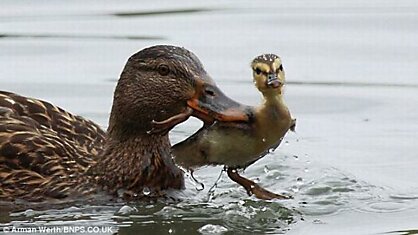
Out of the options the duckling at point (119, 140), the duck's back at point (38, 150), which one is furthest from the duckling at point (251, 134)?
the duck's back at point (38, 150)

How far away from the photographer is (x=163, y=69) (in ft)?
36.7

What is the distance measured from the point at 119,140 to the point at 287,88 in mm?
3994

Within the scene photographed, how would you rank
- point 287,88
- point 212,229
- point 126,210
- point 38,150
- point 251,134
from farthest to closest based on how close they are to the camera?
point 287,88, point 38,150, point 126,210, point 212,229, point 251,134

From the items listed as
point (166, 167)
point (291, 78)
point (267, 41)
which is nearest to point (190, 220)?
point (166, 167)

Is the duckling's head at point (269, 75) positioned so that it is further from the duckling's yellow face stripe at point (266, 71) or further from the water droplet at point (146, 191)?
the water droplet at point (146, 191)

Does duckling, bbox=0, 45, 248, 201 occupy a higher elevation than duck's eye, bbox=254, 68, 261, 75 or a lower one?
lower

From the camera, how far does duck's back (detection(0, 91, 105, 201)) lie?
36.7 feet

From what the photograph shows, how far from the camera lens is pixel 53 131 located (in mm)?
11602

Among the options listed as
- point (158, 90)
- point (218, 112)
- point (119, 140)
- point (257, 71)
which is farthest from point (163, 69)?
point (257, 71)

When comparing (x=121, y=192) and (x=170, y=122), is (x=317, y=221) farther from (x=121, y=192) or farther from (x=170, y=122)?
(x=121, y=192)

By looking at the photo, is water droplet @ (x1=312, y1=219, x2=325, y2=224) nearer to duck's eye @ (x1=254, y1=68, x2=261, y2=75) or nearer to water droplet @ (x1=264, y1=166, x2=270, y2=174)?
duck's eye @ (x1=254, y1=68, x2=261, y2=75)

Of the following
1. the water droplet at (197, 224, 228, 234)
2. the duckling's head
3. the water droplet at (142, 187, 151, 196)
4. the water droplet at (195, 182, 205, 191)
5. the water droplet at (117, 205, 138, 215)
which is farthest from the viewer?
the water droplet at (195, 182, 205, 191)

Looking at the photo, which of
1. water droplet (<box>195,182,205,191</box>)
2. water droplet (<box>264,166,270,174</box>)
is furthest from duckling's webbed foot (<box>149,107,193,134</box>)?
water droplet (<box>264,166,270,174</box>)

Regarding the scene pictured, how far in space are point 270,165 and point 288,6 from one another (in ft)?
22.2
